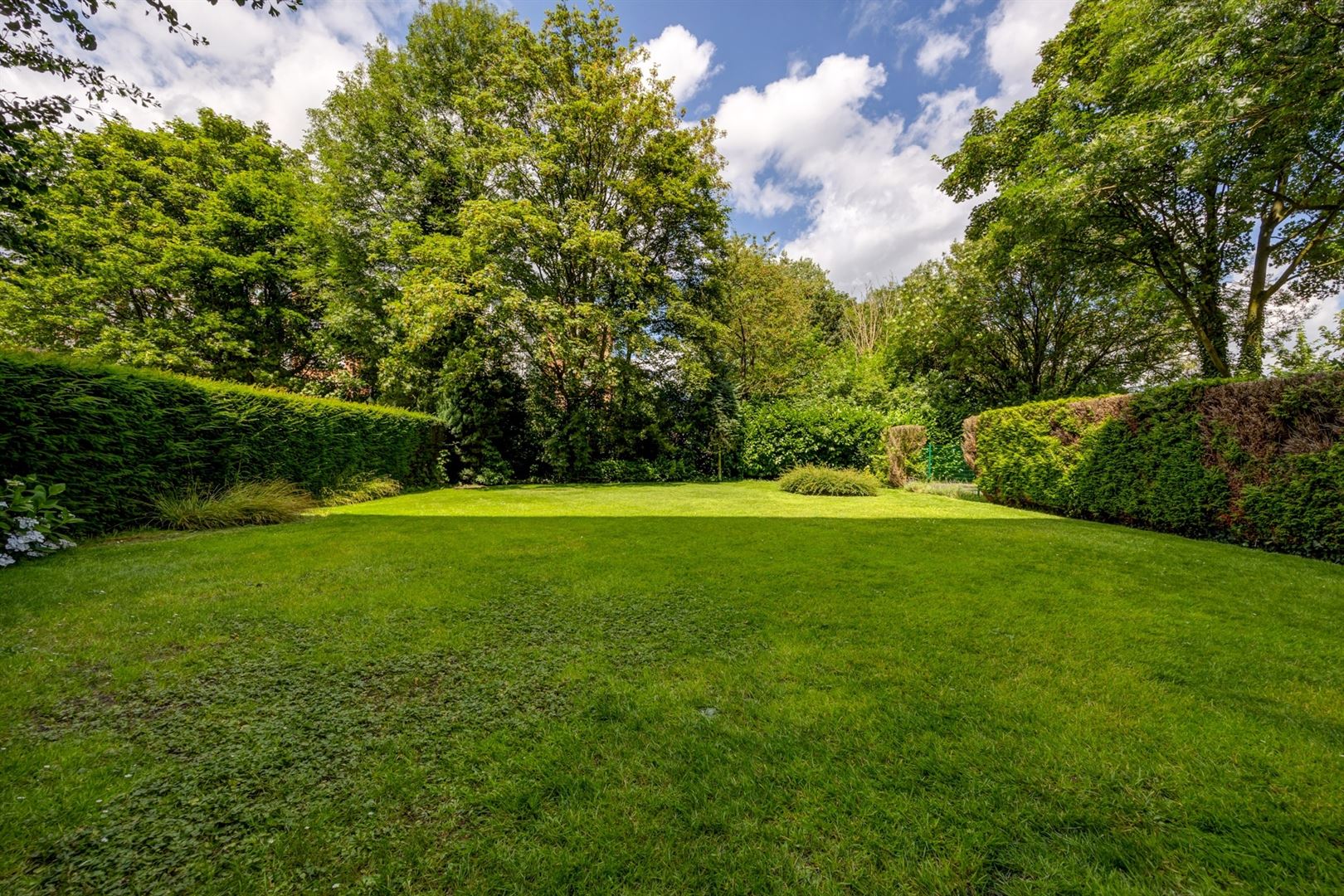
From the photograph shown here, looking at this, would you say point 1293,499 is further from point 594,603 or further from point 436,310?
point 436,310

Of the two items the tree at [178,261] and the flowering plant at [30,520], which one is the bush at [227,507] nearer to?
the flowering plant at [30,520]

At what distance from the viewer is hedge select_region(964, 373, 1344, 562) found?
5.19 meters

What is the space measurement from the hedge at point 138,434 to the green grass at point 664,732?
174 centimetres

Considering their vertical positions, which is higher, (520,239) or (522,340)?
(520,239)

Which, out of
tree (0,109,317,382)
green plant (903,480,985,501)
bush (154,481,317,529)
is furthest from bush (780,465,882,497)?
tree (0,109,317,382)

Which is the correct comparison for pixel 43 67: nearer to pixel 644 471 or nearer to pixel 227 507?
pixel 227 507

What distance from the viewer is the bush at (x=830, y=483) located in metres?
11.7

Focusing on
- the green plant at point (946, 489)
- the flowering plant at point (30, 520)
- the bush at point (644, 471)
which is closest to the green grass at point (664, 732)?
the flowering plant at point (30, 520)

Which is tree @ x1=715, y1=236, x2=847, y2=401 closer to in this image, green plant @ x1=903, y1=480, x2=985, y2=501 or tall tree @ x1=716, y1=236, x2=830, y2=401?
tall tree @ x1=716, y1=236, x2=830, y2=401

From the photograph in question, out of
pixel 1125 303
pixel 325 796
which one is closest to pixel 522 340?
pixel 325 796

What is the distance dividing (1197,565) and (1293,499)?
2.07 meters

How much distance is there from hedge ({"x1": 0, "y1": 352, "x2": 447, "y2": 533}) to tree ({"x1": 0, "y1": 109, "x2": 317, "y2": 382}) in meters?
10.7

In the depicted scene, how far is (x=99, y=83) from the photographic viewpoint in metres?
5.21

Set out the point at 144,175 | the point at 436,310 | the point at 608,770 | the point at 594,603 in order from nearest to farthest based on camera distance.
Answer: the point at 608,770
the point at 594,603
the point at 436,310
the point at 144,175
